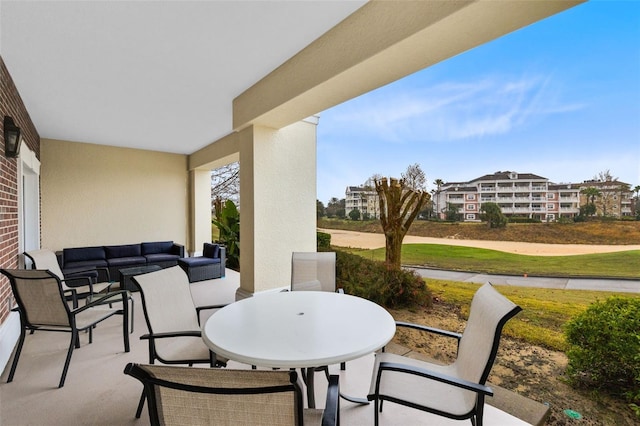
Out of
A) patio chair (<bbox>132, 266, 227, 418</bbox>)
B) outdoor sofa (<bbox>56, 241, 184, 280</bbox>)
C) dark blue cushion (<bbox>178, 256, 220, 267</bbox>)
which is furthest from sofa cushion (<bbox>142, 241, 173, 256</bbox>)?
patio chair (<bbox>132, 266, 227, 418</bbox>)

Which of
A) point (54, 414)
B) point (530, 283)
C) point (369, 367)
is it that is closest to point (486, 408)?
point (369, 367)

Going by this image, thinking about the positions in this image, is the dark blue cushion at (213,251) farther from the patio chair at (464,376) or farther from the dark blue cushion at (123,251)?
the patio chair at (464,376)

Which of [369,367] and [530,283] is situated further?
[530,283]

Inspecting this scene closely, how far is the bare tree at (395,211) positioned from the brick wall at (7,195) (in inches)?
172

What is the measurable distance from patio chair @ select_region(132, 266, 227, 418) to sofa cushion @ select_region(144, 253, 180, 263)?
4760 mm

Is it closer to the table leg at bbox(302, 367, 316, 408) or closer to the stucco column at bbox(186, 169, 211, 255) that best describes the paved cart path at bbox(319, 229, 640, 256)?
the table leg at bbox(302, 367, 316, 408)

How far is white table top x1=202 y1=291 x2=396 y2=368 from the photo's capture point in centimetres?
154

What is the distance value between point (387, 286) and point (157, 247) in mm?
5896

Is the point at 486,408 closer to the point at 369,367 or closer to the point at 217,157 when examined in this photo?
the point at 369,367

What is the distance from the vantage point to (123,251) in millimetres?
6887

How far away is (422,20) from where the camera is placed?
2.06 m

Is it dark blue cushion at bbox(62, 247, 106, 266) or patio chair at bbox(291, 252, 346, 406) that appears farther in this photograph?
Answer: dark blue cushion at bbox(62, 247, 106, 266)

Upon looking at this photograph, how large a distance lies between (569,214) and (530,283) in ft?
2.53

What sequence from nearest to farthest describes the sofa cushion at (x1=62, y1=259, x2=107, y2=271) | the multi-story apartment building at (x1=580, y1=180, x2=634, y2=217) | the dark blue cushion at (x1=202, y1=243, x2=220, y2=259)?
the multi-story apartment building at (x1=580, y1=180, x2=634, y2=217)
the sofa cushion at (x1=62, y1=259, x2=107, y2=271)
the dark blue cushion at (x1=202, y1=243, x2=220, y2=259)
